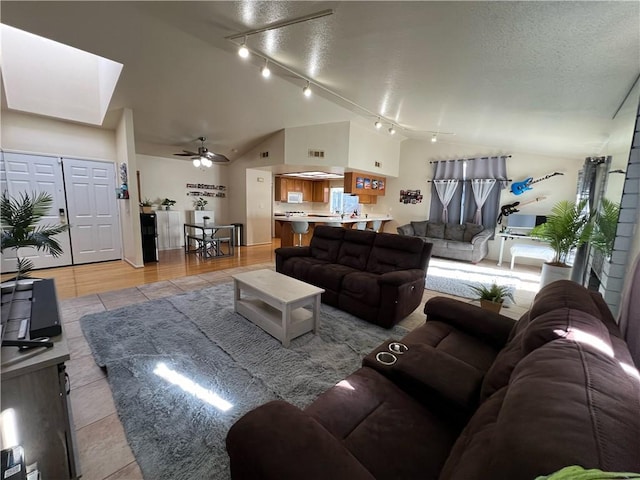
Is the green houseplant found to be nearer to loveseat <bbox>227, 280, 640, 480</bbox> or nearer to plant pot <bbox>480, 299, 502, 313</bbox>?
plant pot <bbox>480, 299, 502, 313</bbox>

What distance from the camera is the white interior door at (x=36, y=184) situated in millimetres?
4363

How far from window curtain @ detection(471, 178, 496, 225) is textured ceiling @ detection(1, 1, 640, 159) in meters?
1.59

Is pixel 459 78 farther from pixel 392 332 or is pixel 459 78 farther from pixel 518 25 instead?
pixel 392 332

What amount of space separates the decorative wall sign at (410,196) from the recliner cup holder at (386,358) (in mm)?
6794

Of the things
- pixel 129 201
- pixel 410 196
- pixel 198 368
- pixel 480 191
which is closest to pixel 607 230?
pixel 198 368

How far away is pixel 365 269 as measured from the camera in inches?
139

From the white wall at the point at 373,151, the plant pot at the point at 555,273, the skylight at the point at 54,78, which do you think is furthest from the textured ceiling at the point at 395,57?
the plant pot at the point at 555,273

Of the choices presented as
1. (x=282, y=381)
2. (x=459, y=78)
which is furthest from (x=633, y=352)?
(x=459, y=78)

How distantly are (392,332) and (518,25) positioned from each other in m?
2.67

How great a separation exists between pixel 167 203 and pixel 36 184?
92.5 inches

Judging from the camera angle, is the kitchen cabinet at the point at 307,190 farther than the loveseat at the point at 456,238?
Yes

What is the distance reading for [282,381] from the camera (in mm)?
1985

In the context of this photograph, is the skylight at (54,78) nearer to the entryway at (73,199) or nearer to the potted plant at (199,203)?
the entryway at (73,199)

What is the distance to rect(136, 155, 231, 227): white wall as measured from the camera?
6.67 meters
